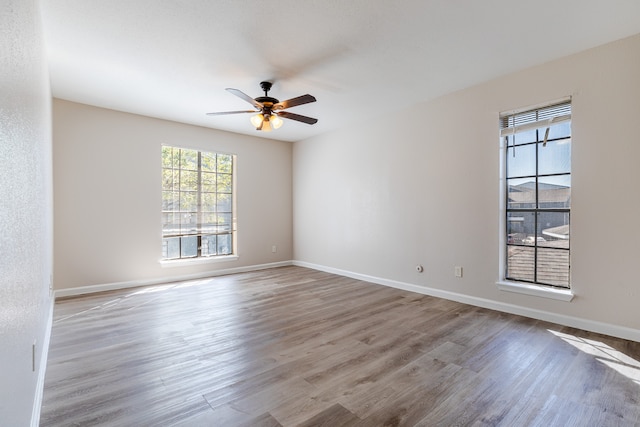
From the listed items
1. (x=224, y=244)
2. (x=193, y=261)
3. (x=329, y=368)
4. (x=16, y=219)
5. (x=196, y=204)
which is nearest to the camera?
(x=16, y=219)

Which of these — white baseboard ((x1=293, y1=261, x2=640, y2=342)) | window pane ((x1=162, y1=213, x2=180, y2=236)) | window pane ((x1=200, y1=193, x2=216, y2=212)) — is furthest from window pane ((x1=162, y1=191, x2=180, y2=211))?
white baseboard ((x1=293, y1=261, x2=640, y2=342))

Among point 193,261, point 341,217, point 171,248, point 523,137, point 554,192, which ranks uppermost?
point 523,137

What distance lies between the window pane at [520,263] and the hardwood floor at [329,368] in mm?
495

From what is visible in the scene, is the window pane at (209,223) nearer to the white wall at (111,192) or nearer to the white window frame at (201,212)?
the white window frame at (201,212)

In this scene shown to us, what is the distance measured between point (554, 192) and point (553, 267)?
0.79 meters

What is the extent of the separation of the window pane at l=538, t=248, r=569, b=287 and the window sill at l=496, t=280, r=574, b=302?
3.6 inches

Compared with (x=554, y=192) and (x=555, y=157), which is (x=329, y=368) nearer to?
(x=554, y=192)

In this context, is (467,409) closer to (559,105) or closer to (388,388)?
(388,388)

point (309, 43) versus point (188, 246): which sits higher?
point (309, 43)

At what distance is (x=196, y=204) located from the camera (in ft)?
17.6

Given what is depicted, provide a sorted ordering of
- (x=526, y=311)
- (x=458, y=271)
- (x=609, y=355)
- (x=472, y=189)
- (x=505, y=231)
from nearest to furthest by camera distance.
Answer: (x=609, y=355) → (x=526, y=311) → (x=505, y=231) → (x=472, y=189) → (x=458, y=271)

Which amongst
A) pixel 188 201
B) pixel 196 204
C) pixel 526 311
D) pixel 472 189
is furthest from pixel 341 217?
pixel 526 311

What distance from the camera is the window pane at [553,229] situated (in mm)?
3121

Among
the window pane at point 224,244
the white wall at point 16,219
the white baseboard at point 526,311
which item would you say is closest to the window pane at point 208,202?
the window pane at point 224,244
